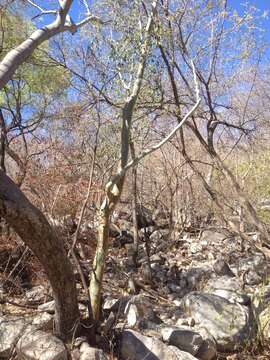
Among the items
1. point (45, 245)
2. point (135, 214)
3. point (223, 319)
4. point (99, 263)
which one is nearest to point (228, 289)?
point (223, 319)

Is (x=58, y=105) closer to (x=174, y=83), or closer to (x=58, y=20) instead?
(x=174, y=83)

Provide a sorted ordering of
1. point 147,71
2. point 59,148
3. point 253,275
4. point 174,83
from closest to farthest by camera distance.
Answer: point 147,71, point 174,83, point 253,275, point 59,148

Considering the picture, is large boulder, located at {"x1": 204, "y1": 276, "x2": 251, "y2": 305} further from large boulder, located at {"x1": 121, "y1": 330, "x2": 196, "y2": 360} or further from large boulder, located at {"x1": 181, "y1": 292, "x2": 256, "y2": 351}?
large boulder, located at {"x1": 121, "y1": 330, "x2": 196, "y2": 360}

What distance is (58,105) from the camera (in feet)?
28.1

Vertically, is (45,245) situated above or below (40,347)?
above

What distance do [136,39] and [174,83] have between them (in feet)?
4.64

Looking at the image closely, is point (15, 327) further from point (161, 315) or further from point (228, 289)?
point (228, 289)

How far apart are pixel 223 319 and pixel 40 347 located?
2.25 meters

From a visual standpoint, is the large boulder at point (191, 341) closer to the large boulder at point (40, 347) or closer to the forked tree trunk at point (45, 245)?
the forked tree trunk at point (45, 245)

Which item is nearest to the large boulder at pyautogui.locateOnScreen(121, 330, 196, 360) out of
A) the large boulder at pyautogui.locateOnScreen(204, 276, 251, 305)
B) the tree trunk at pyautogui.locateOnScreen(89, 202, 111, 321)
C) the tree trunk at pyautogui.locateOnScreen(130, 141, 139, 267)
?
the tree trunk at pyautogui.locateOnScreen(89, 202, 111, 321)

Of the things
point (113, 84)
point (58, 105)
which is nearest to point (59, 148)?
point (58, 105)

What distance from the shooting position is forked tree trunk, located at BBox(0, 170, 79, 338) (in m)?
3.02

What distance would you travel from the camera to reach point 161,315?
5.34 metres

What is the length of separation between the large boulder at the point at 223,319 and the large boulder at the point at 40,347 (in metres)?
1.86
